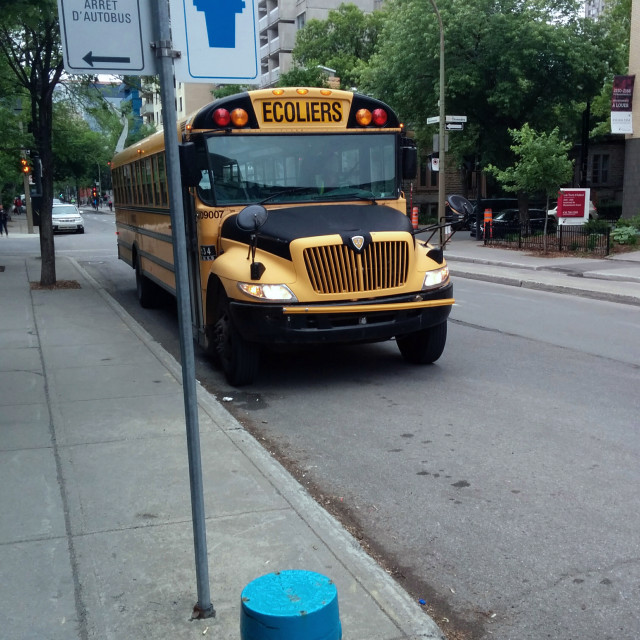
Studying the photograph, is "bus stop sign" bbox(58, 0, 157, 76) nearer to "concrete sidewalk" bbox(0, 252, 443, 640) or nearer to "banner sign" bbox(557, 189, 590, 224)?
"concrete sidewalk" bbox(0, 252, 443, 640)

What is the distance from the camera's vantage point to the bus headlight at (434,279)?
25.4ft

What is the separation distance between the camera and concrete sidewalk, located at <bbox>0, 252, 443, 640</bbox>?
11.1 ft

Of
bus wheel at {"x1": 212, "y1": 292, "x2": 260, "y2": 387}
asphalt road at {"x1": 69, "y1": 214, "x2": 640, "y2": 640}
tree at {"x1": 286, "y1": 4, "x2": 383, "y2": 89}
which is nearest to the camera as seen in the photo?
asphalt road at {"x1": 69, "y1": 214, "x2": 640, "y2": 640}

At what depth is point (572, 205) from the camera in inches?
870

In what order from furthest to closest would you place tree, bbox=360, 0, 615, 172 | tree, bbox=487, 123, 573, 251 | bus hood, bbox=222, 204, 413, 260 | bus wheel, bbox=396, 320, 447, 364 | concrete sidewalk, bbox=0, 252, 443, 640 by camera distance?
1. tree, bbox=360, 0, 615, 172
2. tree, bbox=487, 123, 573, 251
3. bus wheel, bbox=396, 320, 447, 364
4. bus hood, bbox=222, 204, 413, 260
5. concrete sidewalk, bbox=0, 252, 443, 640

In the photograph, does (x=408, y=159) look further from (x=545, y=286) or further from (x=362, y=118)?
(x=545, y=286)

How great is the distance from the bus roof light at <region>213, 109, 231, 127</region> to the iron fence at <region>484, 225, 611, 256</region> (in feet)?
49.2

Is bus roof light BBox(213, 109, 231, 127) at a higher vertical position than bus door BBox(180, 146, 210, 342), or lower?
higher

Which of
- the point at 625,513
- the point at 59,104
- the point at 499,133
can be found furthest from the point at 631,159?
the point at 625,513

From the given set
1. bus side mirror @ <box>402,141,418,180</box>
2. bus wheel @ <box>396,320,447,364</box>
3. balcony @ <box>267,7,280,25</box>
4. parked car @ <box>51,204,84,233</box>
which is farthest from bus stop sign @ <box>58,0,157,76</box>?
balcony @ <box>267,7,280,25</box>

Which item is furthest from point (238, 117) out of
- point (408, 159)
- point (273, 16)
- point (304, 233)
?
point (273, 16)

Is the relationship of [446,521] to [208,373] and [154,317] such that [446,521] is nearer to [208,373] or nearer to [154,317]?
[208,373]

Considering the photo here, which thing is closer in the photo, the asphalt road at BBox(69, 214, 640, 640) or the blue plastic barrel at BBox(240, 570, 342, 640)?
the blue plastic barrel at BBox(240, 570, 342, 640)

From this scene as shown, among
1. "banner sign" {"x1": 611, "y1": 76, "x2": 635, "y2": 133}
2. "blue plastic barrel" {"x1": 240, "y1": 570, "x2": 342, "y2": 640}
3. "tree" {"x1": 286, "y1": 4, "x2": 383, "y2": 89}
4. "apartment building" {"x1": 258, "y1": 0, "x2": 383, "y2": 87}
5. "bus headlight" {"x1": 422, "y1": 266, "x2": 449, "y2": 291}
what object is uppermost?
"apartment building" {"x1": 258, "y1": 0, "x2": 383, "y2": 87}
